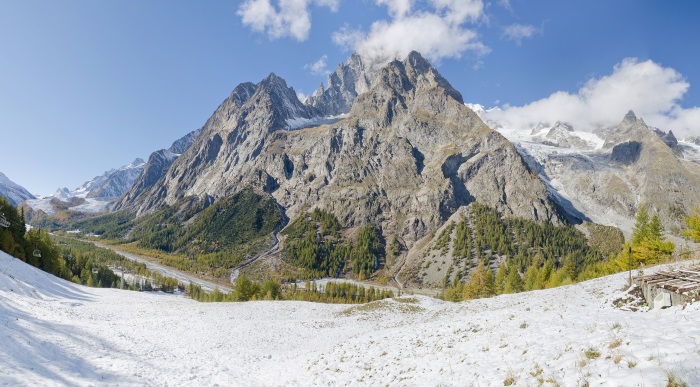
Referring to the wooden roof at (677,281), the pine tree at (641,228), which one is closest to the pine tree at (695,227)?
the pine tree at (641,228)

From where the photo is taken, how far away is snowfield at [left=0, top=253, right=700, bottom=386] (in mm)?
12180

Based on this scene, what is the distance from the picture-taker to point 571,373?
11.7m

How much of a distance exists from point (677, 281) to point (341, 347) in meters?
23.4

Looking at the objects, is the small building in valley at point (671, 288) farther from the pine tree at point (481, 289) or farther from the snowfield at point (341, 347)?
the pine tree at point (481, 289)

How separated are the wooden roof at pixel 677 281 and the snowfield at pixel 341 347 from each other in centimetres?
181

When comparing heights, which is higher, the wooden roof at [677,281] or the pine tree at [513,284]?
the wooden roof at [677,281]

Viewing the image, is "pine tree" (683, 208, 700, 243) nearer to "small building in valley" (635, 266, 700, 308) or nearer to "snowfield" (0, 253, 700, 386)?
"snowfield" (0, 253, 700, 386)

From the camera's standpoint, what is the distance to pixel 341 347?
2994cm

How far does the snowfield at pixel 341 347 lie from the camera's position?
12.2 m

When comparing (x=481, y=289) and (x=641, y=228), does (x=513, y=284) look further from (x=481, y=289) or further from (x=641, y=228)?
(x=641, y=228)

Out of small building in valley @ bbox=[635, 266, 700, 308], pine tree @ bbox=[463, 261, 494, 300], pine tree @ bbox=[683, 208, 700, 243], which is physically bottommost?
pine tree @ bbox=[463, 261, 494, 300]

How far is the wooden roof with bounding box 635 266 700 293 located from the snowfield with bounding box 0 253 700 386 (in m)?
1.81

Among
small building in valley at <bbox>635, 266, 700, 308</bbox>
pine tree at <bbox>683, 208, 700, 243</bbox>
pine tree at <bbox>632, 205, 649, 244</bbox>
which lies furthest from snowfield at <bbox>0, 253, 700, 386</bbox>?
pine tree at <bbox>632, 205, 649, 244</bbox>

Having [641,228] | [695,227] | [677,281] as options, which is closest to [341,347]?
[677,281]
